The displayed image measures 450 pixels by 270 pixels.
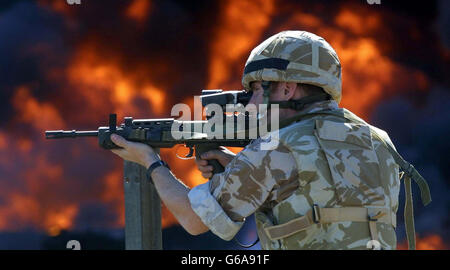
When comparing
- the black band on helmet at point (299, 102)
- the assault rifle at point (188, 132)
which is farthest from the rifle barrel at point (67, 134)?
the black band on helmet at point (299, 102)

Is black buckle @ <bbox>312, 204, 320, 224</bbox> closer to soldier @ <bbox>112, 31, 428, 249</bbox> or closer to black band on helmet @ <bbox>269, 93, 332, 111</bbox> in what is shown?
soldier @ <bbox>112, 31, 428, 249</bbox>

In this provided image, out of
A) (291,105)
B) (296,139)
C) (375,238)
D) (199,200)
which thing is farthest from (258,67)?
(375,238)

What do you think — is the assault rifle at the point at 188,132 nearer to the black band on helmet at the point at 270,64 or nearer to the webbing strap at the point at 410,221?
the black band on helmet at the point at 270,64

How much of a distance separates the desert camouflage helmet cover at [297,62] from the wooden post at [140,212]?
1920 mm

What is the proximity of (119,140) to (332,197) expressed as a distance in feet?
7.83

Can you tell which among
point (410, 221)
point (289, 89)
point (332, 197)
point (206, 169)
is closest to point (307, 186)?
point (332, 197)

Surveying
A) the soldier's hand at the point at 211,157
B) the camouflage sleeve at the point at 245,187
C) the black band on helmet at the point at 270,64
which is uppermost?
the black band on helmet at the point at 270,64

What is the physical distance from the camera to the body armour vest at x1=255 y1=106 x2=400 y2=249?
4195mm

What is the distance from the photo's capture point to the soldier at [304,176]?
13.8 ft

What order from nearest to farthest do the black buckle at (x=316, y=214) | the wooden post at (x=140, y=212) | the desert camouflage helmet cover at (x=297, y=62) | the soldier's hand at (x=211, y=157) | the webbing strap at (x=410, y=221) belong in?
the black buckle at (x=316, y=214)
the desert camouflage helmet cover at (x=297, y=62)
the webbing strap at (x=410, y=221)
the soldier's hand at (x=211, y=157)
the wooden post at (x=140, y=212)

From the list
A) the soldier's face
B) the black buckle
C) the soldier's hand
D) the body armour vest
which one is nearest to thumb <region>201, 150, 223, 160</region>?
the soldier's hand

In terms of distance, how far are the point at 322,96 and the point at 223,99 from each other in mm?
1011

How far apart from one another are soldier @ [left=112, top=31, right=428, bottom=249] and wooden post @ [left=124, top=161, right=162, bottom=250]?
49.4 inches

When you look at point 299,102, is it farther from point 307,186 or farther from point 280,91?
point 307,186
